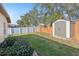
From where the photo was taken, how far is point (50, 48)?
398 cm

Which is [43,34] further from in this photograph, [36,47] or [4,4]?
[4,4]

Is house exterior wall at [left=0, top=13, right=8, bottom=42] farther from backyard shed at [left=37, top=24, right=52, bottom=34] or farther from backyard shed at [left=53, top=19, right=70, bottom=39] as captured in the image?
backyard shed at [left=53, top=19, right=70, bottom=39]

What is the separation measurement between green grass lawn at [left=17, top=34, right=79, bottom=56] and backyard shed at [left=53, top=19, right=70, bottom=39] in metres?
0.12

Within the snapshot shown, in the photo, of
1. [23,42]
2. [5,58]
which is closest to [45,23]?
[23,42]

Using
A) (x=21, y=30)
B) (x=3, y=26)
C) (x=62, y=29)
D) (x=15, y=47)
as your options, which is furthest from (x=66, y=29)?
(x=3, y=26)

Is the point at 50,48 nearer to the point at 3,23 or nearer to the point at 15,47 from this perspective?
the point at 15,47

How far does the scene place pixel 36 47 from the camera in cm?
400

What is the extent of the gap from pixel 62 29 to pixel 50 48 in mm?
313

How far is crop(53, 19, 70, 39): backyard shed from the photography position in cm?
401

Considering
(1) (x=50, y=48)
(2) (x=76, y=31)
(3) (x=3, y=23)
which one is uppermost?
(3) (x=3, y=23)

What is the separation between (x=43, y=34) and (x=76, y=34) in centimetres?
45

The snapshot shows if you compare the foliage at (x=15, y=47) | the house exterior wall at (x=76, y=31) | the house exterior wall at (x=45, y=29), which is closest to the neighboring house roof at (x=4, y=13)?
the foliage at (x=15, y=47)

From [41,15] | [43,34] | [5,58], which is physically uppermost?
[41,15]

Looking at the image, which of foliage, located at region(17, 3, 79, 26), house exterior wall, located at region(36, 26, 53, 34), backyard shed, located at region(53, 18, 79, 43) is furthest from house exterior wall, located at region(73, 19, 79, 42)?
house exterior wall, located at region(36, 26, 53, 34)
